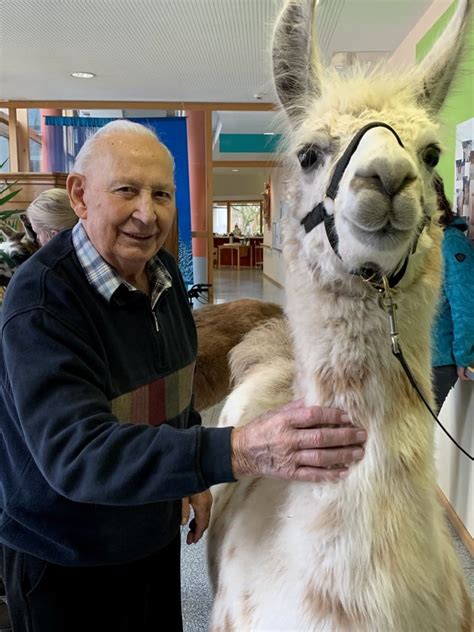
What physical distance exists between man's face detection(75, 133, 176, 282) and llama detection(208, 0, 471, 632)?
0.29 m

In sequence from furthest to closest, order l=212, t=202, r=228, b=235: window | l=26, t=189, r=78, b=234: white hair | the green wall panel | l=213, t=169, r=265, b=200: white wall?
l=212, t=202, r=228, b=235: window < l=213, t=169, r=265, b=200: white wall < l=26, t=189, r=78, b=234: white hair < the green wall panel

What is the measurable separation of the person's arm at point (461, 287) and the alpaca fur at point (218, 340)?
785 mm

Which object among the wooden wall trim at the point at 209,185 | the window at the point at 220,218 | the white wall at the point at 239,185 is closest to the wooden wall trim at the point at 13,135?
the wooden wall trim at the point at 209,185

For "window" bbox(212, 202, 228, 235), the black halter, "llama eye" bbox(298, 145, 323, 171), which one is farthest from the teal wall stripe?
"window" bbox(212, 202, 228, 235)

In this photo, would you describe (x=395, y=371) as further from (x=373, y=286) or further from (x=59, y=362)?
(x=59, y=362)

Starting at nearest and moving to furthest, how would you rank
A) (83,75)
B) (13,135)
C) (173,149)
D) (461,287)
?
(461,287) → (83,75) → (173,149) → (13,135)

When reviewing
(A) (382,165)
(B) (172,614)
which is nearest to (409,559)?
(A) (382,165)

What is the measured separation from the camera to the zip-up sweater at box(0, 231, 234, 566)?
85 cm

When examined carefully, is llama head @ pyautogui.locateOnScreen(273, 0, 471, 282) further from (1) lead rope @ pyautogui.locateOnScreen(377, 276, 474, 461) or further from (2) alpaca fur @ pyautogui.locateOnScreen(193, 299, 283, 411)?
(2) alpaca fur @ pyautogui.locateOnScreen(193, 299, 283, 411)

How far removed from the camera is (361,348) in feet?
2.90

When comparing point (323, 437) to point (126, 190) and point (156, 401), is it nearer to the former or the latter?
point (156, 401)

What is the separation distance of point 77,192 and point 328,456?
741 mm

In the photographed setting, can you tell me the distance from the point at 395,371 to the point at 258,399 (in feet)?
1.90

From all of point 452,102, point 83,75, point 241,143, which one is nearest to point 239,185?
point 241,143
